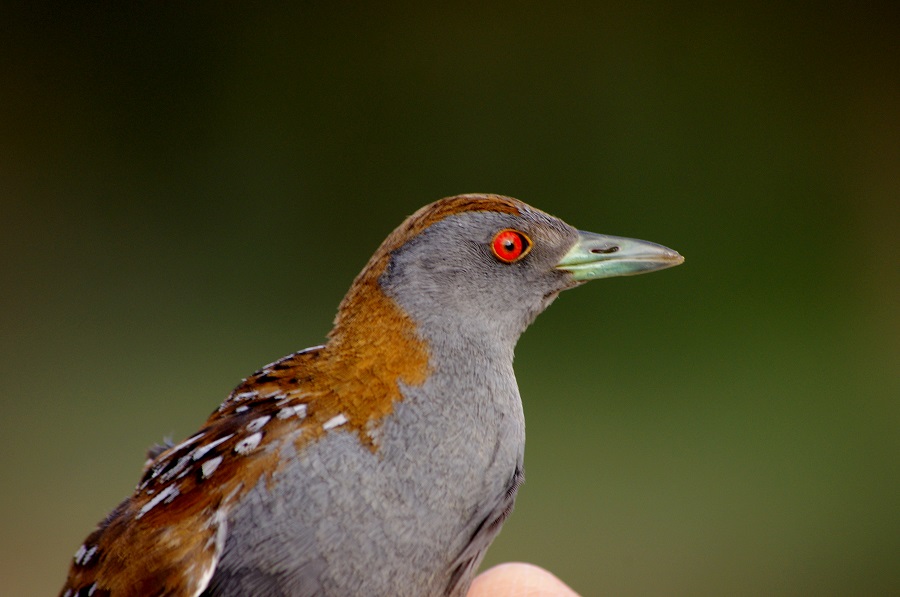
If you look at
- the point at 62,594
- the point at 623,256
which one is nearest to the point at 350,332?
the point at 623,256

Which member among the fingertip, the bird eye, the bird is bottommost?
the fingertip

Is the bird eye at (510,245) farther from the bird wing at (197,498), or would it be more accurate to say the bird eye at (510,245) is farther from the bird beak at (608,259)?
the bird wing at (197,498)

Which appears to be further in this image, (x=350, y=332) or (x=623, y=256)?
(x=623, y=256)

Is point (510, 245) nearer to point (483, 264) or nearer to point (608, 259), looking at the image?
point (483, 264)

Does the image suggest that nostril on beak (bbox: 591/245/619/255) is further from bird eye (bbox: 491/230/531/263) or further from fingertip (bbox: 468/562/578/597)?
fingertip (bbox: 468/562/578/597)

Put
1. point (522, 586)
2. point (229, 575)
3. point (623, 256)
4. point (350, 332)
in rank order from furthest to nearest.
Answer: point (522, 586) < point (623, 256) < point (350, 332) < point (229, 575)

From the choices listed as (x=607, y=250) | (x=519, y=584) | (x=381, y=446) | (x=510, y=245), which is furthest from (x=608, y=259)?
(x=519, y=584)

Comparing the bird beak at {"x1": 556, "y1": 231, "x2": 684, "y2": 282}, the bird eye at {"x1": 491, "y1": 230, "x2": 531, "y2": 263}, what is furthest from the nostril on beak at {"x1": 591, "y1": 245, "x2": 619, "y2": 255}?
the bird eye at {"x1": 491, "y1": 230, "x2": 531, "y2": 263}

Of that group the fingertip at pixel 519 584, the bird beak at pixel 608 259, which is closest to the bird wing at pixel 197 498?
the bird beak at pixel 608 259

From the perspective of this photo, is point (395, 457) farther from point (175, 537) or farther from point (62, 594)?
point (62, 594)
